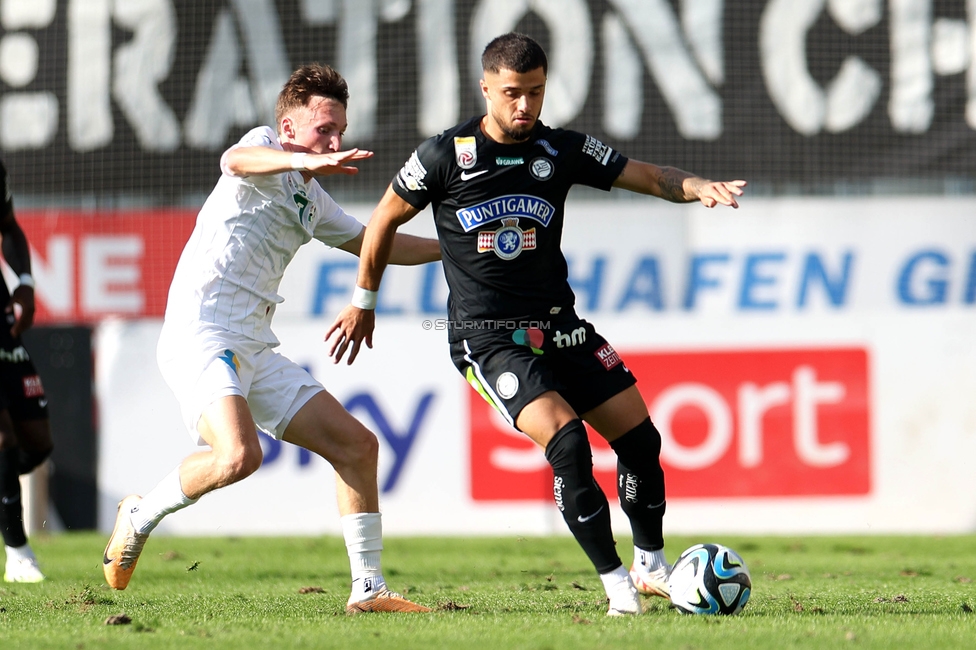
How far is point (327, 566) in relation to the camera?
319 inches

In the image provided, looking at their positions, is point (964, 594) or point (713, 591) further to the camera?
point (964, 594)

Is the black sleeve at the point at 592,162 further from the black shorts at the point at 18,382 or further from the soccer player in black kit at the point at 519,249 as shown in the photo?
the black shorts at the point at 18,382

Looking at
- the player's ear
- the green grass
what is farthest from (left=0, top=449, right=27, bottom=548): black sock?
the player's ear

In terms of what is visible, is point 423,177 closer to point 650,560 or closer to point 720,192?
point 720,192

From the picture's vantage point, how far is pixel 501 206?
204 inches

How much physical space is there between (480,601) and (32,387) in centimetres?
321

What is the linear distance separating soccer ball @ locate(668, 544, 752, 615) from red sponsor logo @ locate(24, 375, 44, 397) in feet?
13.5

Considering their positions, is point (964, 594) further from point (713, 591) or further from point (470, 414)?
point (470, 414)

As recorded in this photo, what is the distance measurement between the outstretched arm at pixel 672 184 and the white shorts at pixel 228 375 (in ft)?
5.37

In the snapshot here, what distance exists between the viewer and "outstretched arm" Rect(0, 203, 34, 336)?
279 inches

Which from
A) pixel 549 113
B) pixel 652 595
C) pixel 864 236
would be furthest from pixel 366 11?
pixel 652 595

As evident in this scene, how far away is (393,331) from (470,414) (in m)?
0.97

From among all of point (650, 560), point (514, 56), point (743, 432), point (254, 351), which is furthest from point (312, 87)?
point (743, 432)

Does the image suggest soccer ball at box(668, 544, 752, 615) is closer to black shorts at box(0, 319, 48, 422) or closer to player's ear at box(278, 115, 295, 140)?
player's ear at box(278, 115, 295, 140)
